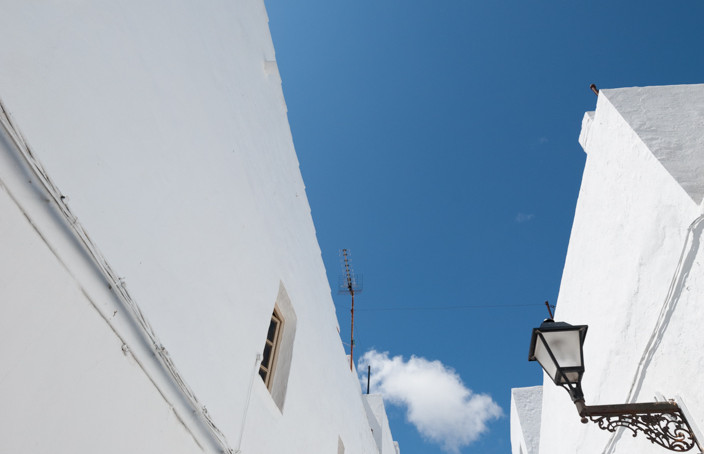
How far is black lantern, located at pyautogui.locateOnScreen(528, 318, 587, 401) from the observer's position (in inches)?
98.9

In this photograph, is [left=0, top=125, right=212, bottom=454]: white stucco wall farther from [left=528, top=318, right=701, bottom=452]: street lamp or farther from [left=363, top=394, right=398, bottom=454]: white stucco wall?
[left=363, top=394, right=398, bottom=454]: white stucco wall

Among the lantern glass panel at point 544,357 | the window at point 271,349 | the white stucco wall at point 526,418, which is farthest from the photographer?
the white stucco wall at point 526,418

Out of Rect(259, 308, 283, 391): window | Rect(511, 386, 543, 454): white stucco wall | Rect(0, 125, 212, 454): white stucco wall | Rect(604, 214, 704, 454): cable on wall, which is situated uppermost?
Rect(511, 386, 543, 454): white stucco wall

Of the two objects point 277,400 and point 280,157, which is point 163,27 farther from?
point 277,400

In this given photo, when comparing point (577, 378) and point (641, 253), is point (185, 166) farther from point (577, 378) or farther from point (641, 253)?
point (641, 253)

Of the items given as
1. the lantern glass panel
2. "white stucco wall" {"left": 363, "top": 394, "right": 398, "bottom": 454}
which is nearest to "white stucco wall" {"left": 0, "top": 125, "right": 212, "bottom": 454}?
the lantern glass panel

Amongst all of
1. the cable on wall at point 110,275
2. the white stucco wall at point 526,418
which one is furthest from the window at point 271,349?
the white stucco wall at point 526,418

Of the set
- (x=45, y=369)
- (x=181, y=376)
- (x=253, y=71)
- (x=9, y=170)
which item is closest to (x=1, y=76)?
(x=9, y=170)

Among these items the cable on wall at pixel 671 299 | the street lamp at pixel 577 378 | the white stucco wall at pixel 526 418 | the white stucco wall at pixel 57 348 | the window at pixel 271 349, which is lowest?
the white stucco wall at pixel 57 348

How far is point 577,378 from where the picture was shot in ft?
8.19

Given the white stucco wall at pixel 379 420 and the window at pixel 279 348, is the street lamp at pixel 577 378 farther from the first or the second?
the white stucco wall at pixel 379 420

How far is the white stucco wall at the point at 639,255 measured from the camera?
2.81 metres

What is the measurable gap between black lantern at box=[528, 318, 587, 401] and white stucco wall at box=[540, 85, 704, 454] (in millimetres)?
762

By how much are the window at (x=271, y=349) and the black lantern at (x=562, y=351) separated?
7.42 feet
